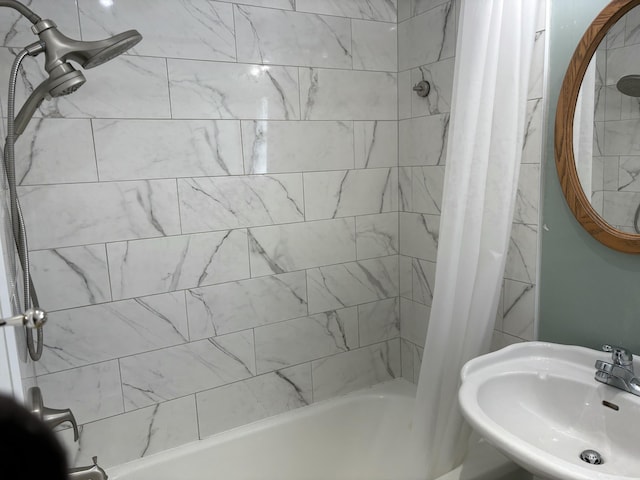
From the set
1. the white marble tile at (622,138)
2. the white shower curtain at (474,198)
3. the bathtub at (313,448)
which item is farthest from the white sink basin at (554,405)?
the white marble tile at (622,138)

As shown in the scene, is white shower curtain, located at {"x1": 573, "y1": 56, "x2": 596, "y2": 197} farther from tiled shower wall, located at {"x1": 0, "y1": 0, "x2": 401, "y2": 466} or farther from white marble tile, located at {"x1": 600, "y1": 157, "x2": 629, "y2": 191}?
tiled shower wall, located at {"x1": 0, "y1": 0, "x2": 401, "y2": 466}

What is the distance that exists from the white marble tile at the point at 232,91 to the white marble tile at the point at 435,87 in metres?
0.55

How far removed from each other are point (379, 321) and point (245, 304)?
0.71 meters

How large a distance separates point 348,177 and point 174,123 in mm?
779

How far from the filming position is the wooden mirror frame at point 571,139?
4.70 ft

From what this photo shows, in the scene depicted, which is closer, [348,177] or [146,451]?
[146,451]

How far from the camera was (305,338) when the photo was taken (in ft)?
7.20

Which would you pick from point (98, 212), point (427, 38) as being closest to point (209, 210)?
point (98, 212)

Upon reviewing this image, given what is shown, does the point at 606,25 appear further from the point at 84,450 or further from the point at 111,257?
the point at 84,450

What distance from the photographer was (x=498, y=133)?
1580 mm

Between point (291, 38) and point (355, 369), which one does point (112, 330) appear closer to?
point (355, 369)

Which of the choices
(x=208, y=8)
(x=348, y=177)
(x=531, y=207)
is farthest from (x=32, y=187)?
(x=531, y=207)

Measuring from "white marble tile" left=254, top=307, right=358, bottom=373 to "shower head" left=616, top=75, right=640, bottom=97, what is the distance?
136 cm

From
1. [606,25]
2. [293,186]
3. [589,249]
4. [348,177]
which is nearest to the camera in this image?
[606,25]
